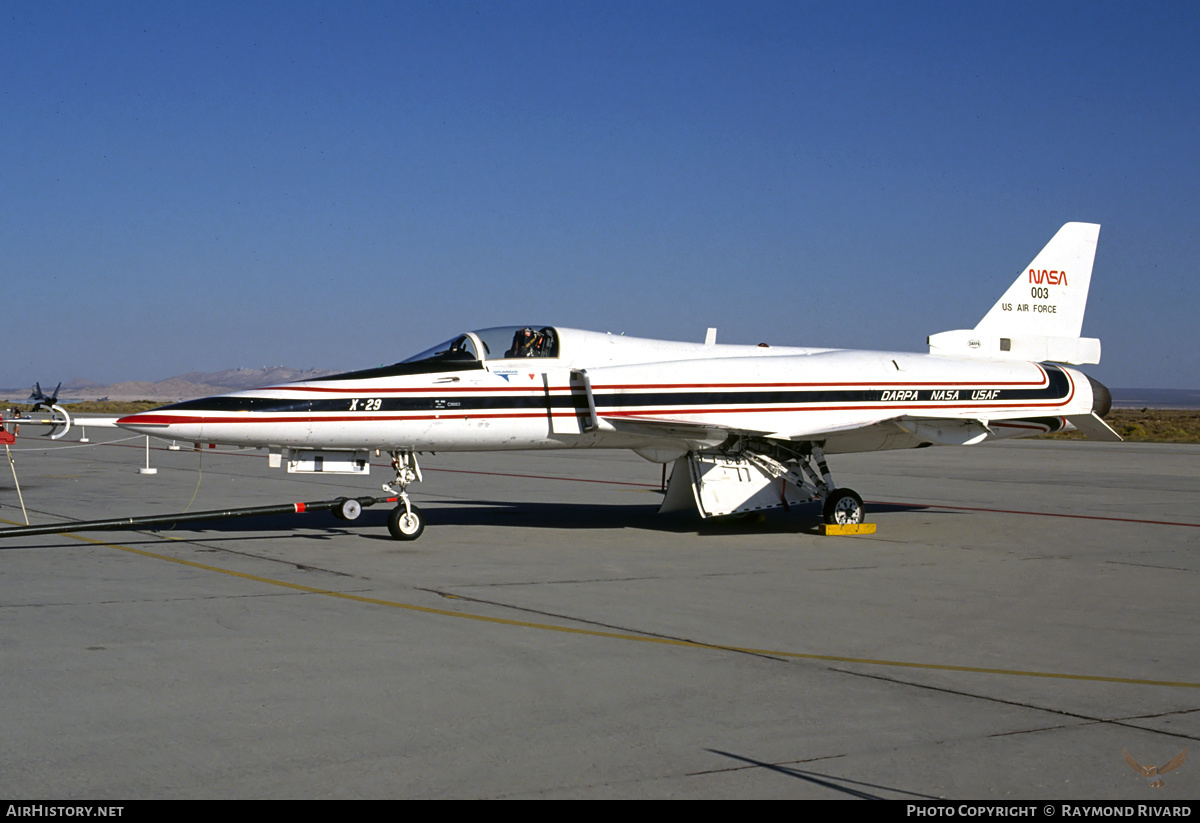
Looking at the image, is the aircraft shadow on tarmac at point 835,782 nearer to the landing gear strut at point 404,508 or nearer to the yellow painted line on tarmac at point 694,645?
the yellow painted line on tarmac at point 694,645

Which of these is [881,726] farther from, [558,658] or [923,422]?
[923,422]

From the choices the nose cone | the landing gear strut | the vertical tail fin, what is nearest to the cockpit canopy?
the landing gear strut

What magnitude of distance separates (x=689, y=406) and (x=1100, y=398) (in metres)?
6.61

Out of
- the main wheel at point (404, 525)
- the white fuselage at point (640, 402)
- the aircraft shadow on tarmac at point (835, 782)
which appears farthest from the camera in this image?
the main wheel at point (404, 525)

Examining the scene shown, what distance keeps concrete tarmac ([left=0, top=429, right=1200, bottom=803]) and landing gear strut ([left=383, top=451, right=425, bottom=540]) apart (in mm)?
181

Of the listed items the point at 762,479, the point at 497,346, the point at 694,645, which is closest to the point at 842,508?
the point at 762,479

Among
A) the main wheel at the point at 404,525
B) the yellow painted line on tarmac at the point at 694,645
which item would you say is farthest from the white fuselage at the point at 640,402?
the yellow painted line on tarmac at the point at 694,645

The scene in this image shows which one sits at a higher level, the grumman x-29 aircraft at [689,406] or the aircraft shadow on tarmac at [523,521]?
the grumman x-29 aircraft at [689,406]

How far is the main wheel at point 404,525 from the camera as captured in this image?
12.7 meters

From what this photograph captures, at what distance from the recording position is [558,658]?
6.90 m

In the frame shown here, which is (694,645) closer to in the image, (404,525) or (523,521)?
(404,525)

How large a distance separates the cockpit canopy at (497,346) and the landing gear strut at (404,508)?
125 centimetres

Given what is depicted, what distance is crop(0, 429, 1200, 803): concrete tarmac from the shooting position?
187 inches

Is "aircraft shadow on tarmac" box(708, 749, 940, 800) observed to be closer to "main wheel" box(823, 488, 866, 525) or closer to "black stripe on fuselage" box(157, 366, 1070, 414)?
"black stripe on fuselage" box(157, 366, 1070, 414)
